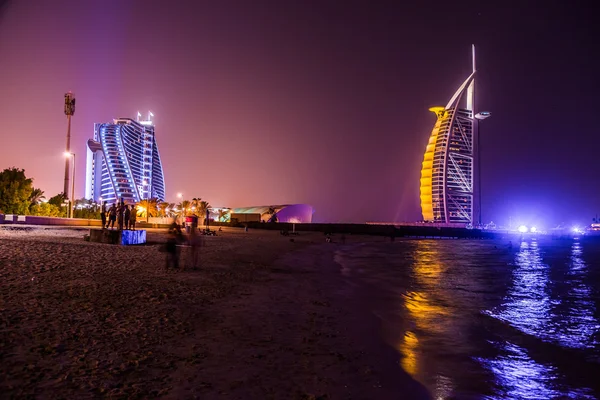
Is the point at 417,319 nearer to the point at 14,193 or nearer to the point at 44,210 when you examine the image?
the point at 14,193

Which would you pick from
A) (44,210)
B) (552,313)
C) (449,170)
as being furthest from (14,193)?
(449,170)

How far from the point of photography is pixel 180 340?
21.3ft

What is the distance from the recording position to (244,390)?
188 inches

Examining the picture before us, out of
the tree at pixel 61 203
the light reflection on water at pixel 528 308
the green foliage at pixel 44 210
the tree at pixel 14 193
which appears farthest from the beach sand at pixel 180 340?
the tree at pixel 61 203

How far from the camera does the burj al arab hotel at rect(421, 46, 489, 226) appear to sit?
151750 mm

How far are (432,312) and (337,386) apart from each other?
20.0 feet

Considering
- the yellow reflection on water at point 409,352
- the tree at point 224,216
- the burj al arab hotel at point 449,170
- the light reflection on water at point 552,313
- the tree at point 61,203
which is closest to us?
the yellow reflection on water at point 409,352

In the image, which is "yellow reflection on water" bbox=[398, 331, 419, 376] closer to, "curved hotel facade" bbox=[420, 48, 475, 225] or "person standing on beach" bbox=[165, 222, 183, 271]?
"person standing on beach" bbox=[165, 222, 183, 271]

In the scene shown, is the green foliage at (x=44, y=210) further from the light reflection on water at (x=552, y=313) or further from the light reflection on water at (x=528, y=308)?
the light reflection on water at (x=552, y=313)

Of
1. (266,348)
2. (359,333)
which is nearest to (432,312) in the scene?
(359,333)

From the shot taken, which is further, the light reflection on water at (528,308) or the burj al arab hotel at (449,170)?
the burj al arab hotel at (449,170)

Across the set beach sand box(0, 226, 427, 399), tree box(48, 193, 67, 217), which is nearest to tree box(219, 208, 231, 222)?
tree box(48, 193, 67, 217)

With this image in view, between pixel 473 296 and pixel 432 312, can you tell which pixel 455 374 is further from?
pixel 473 296

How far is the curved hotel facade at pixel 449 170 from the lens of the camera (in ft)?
498
